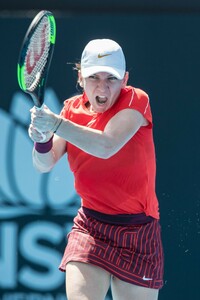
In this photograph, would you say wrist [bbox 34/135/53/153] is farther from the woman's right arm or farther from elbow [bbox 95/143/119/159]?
elbow [bbox 95/143/119/159]

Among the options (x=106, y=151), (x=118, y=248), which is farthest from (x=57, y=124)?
(x=118, y=248)

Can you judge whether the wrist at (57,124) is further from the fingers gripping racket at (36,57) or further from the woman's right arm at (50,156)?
the woman's right arm at (50,156)

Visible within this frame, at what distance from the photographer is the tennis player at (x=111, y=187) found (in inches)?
142

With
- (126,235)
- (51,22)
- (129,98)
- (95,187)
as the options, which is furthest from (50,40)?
(126,235)

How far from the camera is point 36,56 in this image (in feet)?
11.5

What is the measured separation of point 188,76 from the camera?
470 centimetres

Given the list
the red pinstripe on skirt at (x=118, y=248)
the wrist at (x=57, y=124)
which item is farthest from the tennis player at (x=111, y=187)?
the wrist at (x=57, y=124)

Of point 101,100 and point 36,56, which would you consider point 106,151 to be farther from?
point 36,56

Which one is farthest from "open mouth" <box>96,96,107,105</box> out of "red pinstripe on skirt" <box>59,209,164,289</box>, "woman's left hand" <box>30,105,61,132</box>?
"red pinstripe on skirt" <box>59,209,164,289</box>

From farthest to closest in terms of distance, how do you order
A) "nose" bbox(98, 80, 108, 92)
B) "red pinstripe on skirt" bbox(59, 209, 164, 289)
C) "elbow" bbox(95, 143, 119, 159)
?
"red pinstripe on skirt" bbox(59, 209, 164, 289)
"nose" bbox(98, 80, 108, 92)
"elbow" bbox(95, 143, 119, 159)

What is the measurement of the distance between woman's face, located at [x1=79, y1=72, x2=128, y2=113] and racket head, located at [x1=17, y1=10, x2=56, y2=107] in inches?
9.3

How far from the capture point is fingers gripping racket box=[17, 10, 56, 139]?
3.30 metres

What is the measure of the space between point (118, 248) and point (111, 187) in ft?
0.88

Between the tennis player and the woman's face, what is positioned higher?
the woman's face
